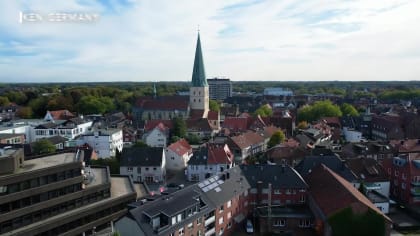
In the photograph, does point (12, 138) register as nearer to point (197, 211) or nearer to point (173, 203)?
point (173, 203)

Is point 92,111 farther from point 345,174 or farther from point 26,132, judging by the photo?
point 345,174

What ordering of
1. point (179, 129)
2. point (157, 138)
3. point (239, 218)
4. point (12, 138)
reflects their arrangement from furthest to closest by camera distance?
1. point (179, 129)
2. point (157, 138)
3. point (12, 138)
4. point (239, 218)

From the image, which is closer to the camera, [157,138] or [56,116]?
[157,138]

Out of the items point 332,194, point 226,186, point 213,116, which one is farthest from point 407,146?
point 213,116

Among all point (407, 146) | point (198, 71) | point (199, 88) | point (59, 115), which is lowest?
point (407, 146)

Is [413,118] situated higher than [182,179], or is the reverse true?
[413,118]

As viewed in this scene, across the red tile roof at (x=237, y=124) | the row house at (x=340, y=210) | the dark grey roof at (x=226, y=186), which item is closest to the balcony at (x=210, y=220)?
the dark grey roof at (x=226, y=186)

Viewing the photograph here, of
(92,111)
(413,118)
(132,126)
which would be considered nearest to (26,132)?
(132,126)

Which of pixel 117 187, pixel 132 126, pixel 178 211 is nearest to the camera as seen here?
pixel 178 211
